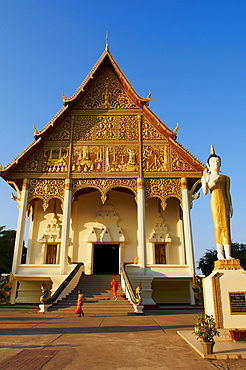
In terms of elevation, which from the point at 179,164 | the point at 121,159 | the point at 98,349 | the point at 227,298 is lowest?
the point at 98,349

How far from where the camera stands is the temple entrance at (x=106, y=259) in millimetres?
15867

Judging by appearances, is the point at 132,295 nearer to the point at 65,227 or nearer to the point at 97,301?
the point at 97,301

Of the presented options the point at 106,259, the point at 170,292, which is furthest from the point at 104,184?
the point at 170,292

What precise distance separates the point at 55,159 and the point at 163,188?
5336 mm

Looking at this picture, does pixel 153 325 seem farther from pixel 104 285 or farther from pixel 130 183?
pixel 130 183

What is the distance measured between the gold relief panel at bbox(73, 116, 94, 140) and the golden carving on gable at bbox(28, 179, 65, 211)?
8.31 ft

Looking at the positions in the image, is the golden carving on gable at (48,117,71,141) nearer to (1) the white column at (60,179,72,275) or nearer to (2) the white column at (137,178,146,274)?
(1) the white column at (60,179,72,275)

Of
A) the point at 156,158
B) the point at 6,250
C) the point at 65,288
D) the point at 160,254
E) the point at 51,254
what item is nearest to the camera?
the point at 65,288

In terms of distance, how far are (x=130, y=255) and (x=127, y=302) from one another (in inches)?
194

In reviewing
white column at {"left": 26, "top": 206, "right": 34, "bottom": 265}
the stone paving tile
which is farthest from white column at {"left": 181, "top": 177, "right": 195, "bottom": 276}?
the stone paving tile

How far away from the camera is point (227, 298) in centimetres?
553

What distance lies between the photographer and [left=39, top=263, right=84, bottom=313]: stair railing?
Answer: 10.1m

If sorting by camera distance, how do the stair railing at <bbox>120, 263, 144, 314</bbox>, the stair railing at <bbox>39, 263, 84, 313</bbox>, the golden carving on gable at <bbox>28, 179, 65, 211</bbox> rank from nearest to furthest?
the stair railing at <bbox>120, 263, 144, 314</bbox>
the stair railing at <bbox>39, 263, 84, 313</bbox>
the golden carving on gable at <bbox>28, 179, 65, 211</bbox>

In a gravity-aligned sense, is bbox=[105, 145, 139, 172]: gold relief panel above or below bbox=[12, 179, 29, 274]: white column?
above
